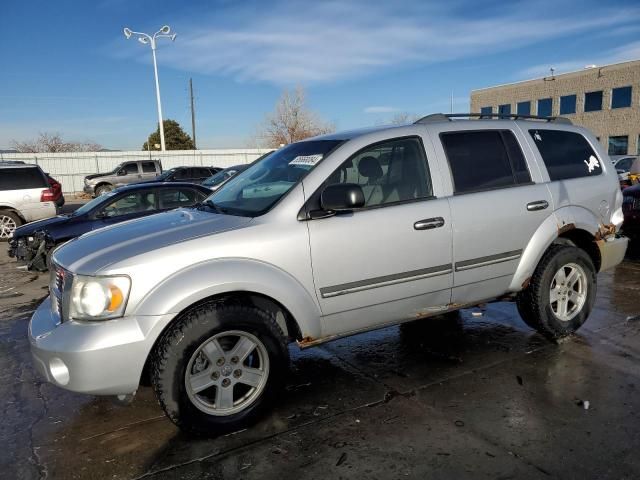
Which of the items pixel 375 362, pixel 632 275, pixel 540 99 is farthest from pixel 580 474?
pixel 540 99

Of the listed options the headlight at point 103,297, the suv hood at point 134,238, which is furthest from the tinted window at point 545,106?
the headlight at point 103,297

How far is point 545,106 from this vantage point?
42.8 meters

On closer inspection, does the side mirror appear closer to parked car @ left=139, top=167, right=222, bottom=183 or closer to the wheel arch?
the wheel arch

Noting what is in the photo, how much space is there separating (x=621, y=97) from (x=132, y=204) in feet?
132

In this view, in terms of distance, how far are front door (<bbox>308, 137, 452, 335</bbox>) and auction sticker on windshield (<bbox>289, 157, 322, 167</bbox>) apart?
19 cm

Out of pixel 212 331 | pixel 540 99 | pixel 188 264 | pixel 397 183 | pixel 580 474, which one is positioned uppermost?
pixel 540 99

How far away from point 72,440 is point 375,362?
2.30 meters

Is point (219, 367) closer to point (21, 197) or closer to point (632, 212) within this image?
point (632, 212)

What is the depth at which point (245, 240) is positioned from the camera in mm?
3098

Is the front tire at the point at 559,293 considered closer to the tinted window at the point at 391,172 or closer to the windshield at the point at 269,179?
the tinted window at the point at 391,172

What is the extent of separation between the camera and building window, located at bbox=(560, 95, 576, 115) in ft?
134

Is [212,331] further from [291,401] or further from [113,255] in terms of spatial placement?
[291,401]

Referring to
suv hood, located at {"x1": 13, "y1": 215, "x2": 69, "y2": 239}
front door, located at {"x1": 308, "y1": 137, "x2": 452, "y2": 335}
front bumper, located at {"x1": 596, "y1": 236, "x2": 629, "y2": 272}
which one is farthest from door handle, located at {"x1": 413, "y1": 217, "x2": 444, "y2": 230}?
suv hood, located at {"x1": 13, "y1": 215, "x2": 69, "y2": 239}

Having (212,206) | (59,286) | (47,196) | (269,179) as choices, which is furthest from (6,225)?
(269,179)
